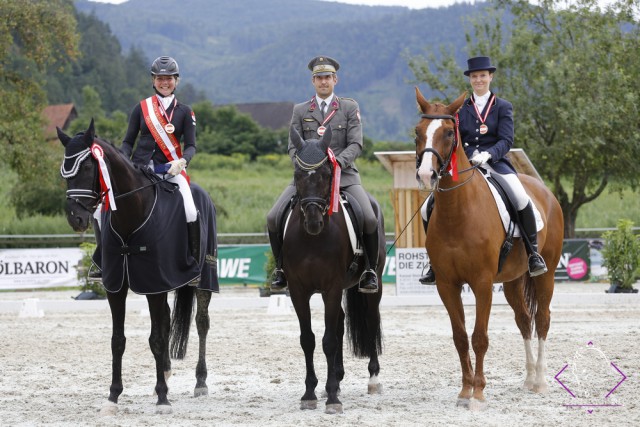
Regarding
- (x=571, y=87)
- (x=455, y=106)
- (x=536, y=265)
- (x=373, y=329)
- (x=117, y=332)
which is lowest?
(x=373, y=329)

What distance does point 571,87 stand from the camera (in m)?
26.1

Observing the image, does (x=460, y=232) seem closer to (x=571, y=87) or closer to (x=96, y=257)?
(x=96, y=257)

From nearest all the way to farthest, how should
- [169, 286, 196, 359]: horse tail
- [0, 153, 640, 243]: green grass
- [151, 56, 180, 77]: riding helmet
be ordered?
1. [151, 56, 180, 77]: riding helmet
2. [169, 286, 196, 359]: horse tail
3. [0, 153, 640, 243]: green grass

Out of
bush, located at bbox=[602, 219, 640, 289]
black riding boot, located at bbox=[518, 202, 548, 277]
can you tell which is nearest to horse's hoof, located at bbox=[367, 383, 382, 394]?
black riding boot, located at bbox=[518, 202, 548, 277]

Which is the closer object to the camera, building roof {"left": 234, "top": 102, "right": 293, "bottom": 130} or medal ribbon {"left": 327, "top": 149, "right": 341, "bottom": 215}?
medal ribbon {"left": 327, "top": 149, "right": 341, "bottom": 215}

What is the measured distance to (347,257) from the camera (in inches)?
305

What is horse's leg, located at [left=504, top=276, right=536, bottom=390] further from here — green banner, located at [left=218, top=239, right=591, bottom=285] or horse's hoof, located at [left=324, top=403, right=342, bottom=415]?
green banner, located at [left=218, top=239, right=591, bottom=285]

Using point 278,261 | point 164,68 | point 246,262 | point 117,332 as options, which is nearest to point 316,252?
point 278,261

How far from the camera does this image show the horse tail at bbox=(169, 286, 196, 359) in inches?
342

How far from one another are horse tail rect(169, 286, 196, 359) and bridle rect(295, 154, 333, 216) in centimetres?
203

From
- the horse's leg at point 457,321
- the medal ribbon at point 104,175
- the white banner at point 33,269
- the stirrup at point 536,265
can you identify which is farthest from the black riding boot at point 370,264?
the white banner at point 33,269

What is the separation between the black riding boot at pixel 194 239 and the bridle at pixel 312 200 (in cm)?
122

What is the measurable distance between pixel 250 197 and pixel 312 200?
124 ft

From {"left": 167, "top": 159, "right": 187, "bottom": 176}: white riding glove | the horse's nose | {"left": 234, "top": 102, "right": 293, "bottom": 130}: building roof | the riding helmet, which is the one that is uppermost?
{"left": 234, "top": 102, "right": 293, "bottom": 130}: building roof
